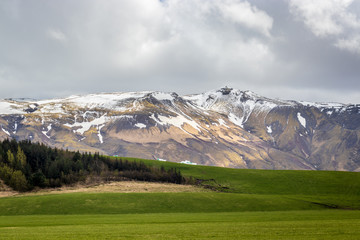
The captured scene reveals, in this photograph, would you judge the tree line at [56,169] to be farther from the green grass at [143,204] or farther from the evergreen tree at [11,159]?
the green grass at [143,204]

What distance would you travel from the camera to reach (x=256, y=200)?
62.8m

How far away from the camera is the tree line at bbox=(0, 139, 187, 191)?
83625 millimetres

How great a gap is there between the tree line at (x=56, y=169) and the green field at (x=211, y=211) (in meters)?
16.4

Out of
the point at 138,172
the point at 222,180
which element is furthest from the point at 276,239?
the point at 138,172

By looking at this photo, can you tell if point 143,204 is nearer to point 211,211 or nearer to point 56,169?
point 211,211

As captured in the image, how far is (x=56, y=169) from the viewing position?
9300cm

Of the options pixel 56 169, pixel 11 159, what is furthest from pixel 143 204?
pixel 11 159

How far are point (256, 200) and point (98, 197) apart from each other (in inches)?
1185

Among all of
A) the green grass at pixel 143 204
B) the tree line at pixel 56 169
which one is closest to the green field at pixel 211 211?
the green grass at pixel 143 204

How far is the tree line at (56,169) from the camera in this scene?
83.6 metres

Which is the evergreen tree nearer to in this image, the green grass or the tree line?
the tree line

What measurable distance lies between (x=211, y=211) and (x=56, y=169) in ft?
179

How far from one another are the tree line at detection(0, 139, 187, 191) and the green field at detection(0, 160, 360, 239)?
16400 mm

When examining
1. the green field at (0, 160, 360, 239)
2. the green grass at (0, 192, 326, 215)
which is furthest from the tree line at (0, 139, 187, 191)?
the green grass at (0, 192, 326, 215)
